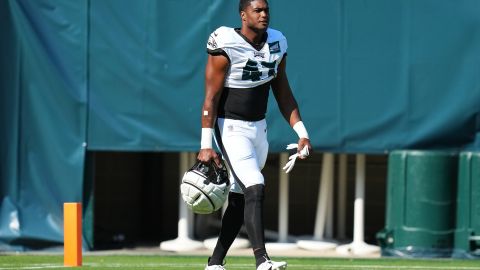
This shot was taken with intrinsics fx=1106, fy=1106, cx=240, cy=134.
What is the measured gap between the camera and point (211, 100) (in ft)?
22.6

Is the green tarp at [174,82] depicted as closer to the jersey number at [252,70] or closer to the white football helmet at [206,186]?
the jersey number at [252,70]

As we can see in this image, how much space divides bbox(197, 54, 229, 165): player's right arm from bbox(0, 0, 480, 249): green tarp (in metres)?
4.16

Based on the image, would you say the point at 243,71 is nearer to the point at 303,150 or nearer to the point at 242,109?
the point at 242,109

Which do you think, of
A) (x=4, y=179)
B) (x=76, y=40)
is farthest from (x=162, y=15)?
(x=4, y=179)

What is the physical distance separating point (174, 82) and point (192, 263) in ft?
7.51

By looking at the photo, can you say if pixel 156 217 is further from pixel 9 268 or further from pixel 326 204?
pixel 9 268

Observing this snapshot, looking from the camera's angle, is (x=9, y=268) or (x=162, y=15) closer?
(x=9, y=268)

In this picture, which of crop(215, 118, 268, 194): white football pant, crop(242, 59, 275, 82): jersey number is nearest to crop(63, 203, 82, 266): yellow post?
crop(215, 118, 268, 194): white football pant

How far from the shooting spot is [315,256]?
10953 mm

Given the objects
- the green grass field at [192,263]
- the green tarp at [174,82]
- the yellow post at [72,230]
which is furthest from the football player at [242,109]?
the green tarp at [174,82]

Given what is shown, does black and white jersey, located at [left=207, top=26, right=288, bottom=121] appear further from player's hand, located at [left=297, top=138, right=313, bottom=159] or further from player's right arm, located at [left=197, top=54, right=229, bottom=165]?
player's hand, located at [left=297, top=138, right=313, bottom=159]

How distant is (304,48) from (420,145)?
59.5 inches

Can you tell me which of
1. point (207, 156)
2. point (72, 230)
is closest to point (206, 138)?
point (207, 156)

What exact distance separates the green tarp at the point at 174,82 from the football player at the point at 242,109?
156 inches
